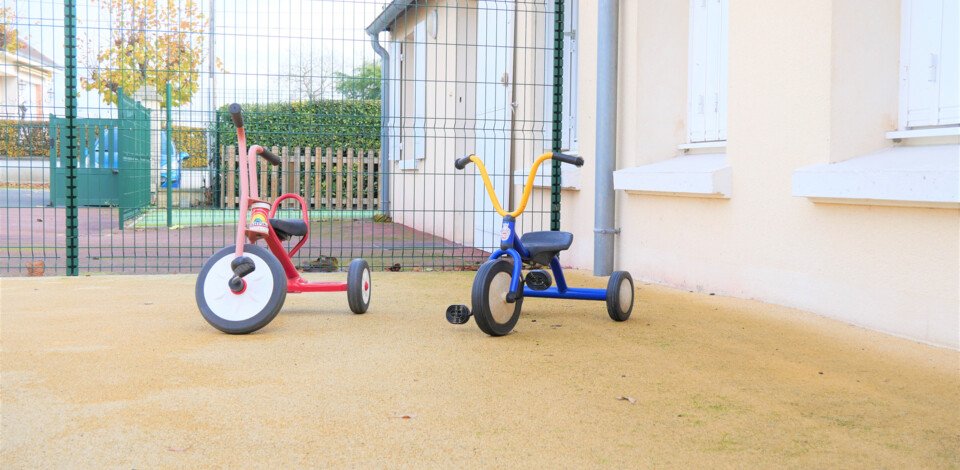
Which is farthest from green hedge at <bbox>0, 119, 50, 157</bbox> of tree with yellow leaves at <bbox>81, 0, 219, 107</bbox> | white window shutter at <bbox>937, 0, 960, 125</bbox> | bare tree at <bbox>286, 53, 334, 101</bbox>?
white window shutter at <bbox>937, 0, 960, 125</bbox>

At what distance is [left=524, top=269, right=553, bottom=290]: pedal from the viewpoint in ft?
18.2

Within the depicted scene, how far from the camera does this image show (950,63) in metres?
4.95

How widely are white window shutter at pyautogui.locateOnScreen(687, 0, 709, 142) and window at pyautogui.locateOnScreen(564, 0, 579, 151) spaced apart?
5.54 feet

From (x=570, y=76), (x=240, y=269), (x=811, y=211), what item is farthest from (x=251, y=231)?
(x=570, y=76)

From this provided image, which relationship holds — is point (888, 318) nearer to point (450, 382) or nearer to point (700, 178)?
point (700, 178)

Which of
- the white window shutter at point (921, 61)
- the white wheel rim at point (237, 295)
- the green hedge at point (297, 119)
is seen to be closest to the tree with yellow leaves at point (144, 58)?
the green hedge at point (297, 119)

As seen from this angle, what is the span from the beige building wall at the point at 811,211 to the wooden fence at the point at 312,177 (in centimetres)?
334

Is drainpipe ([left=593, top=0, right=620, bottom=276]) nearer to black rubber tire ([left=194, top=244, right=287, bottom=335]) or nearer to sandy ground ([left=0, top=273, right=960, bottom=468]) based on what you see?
sandy ground ([left=0, top=273, right=960, bottom=468])

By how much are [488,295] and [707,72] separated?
3.19 m

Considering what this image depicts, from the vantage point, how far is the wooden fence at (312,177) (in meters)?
9.70

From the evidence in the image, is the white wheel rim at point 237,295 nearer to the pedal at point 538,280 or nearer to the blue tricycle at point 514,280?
the blue tricycle at point 514,280

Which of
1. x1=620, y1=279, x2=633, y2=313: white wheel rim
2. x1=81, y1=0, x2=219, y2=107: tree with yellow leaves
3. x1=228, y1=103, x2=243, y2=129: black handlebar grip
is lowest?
x1=620, y1=279, x2=633, y2=313: white wheel rim

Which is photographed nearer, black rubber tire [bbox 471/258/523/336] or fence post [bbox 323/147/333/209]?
black rubber tire [bbox 471/258/523/336]

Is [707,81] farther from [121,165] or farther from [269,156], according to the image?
[121,165]
